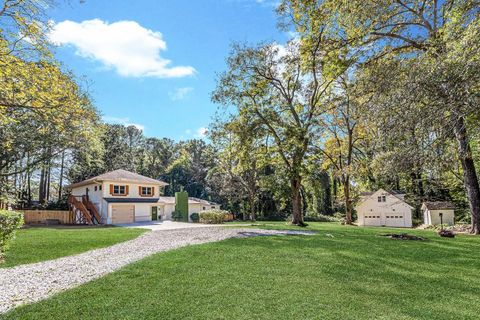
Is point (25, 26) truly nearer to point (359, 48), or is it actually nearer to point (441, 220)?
point (359, 48)

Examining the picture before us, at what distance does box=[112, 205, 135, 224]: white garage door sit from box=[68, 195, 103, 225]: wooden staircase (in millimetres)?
1220

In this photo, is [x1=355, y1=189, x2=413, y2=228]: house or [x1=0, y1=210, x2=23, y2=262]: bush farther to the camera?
[x1=355, y1=189, x2=413, y2=228]: house

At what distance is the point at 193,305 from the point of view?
4.52m

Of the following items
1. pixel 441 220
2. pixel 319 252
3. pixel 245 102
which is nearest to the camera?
pixel 319 252

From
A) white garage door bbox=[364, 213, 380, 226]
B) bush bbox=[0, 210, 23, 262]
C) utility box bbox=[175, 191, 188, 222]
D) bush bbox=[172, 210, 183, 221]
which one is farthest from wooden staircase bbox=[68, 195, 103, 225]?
white garage door bbox=[364, 213, 380, 226]

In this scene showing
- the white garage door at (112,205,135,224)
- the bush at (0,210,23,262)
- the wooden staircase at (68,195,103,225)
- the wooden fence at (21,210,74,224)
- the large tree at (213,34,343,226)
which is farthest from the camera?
the white garage door at (112,205,135,224)

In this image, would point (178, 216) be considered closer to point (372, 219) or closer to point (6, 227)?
point (372, 219)

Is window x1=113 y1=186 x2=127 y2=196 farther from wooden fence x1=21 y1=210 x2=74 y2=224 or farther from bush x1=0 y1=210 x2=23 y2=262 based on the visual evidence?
bush x1=0 y1=210 x2=23 y2=262

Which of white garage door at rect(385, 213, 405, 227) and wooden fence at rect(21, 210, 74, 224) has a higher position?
wooden fence at rect(21, 210, 74, 224)

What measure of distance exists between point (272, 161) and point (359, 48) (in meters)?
11.6

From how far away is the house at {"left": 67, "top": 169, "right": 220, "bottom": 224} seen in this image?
25.4m

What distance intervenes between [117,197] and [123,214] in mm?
1709

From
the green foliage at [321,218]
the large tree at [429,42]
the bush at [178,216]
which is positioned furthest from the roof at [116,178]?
the large tree at [429,42]

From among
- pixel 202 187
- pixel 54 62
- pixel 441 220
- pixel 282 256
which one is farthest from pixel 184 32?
pixel 202 187
